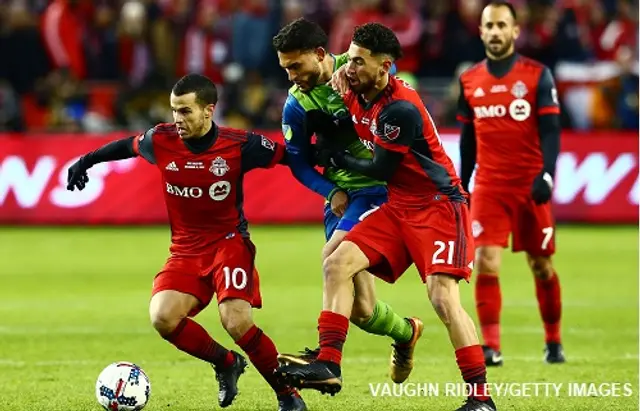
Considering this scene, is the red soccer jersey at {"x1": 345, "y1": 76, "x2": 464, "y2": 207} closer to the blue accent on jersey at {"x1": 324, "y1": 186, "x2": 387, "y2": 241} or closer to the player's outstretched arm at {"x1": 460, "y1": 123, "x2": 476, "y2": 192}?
the blue accent on jersey at {"x1": 324, "y1": 186, "x2": 387, "y2": 241}

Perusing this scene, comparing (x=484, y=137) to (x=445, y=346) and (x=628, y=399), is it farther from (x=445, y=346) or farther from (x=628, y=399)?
(x=628, y=399)

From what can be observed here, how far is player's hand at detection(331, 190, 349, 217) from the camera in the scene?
312 inches

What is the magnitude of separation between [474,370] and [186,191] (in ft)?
6.20

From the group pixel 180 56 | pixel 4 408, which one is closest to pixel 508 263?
pixel 180 56

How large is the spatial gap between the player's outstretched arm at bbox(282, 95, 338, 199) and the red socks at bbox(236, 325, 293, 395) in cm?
88

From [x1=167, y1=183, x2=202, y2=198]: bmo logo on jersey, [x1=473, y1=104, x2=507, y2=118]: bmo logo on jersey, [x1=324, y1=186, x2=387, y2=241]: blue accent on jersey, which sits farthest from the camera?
[x1=473, y1=104, x2=507, y2=118]: bmo logo on jersey

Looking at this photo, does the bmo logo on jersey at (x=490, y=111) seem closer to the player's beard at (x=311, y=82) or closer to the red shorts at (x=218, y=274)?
the player's beard at (x=311, y=82)

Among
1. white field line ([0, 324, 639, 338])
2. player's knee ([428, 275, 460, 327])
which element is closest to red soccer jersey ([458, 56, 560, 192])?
white field line ([0, 324, 639, 338])

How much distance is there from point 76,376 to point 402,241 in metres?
2.44

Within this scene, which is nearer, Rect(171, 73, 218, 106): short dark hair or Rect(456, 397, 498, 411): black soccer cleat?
Rect(456, 397, 498, 411): black soccer cleat

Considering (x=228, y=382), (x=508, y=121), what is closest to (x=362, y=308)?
(x=228, y=382)

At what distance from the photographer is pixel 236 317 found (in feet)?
25.0

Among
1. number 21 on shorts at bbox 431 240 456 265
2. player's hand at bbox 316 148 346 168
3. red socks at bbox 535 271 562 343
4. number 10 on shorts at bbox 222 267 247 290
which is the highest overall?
player's hand at bbox 316 148 346 168

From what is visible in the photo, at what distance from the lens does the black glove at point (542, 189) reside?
873cm
